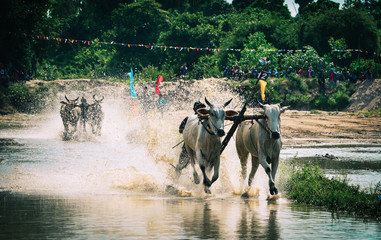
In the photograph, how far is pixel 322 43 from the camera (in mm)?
44469

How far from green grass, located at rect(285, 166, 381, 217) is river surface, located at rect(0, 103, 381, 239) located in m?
0.31

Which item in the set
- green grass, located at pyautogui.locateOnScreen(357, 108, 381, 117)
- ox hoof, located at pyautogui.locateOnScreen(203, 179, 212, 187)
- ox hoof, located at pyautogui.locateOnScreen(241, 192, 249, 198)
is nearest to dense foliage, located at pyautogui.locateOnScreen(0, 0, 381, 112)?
green grass, located at pyautogui.locateOnScreen(357, 108, 381, 117)

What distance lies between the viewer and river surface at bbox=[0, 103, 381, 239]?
848 cm

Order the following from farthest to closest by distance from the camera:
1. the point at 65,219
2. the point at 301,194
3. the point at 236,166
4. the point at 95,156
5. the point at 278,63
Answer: the point at 278,63 < the point at 95,156 < the point at 236,166 < the point at 301,194 < the point at 65,219

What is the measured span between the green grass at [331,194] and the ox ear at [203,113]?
2.23 m

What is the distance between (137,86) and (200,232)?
36.8 m

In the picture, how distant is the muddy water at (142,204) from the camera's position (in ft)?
27.8

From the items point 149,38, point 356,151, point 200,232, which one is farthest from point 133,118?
point 200,232

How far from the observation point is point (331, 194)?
10.9 m

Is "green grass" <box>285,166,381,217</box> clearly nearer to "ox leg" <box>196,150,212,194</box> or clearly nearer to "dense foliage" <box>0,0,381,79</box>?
"ox leg" <box>196,150,212,194</box>

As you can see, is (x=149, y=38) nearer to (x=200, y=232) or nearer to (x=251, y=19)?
(x=251, y=19)

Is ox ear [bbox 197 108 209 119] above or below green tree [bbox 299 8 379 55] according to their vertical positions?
below

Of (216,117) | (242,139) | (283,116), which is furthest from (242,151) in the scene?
(283,116)

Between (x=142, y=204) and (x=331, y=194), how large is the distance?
3325 mm
